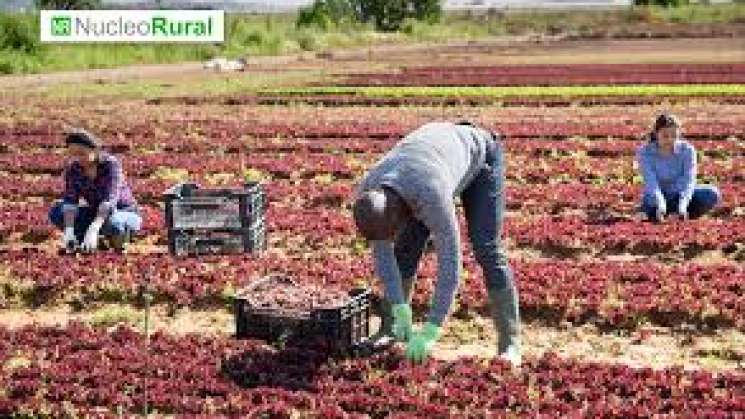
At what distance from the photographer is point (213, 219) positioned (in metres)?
12.4

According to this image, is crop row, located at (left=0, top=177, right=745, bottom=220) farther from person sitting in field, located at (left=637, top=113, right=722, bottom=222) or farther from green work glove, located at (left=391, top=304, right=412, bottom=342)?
green work glove, located at (left=391, top=304, right=412, bottom=342)

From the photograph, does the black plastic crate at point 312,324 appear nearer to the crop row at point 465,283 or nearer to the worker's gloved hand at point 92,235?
the crop row at point 465,283

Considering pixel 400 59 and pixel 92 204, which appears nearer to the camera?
pixel 92 204

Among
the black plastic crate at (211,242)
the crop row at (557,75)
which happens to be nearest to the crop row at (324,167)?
the black plastic crate at (211,242)

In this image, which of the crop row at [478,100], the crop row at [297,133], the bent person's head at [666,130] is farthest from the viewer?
the crop row at [478,100]

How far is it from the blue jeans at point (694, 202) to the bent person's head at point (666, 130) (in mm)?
735

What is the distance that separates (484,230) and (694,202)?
714 cm

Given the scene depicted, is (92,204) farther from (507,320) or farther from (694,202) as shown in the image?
(694,202)

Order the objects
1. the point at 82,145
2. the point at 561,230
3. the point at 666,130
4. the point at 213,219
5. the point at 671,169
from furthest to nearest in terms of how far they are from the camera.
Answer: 1. the point at 671,169
2. the point at 561,230
3. the point at 666,130
4. the point at 213,219
5. the point at 82,145

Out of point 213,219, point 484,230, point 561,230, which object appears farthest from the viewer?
point 561,230

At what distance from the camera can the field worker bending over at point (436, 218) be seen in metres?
7.54

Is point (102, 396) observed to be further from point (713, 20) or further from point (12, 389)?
point (713, 20)

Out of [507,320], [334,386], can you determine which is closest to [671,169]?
[507,320]

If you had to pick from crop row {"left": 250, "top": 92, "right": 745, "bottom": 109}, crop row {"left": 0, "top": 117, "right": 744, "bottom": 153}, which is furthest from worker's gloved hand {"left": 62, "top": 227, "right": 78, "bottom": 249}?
crop row {"left": 250, "top": 92, "right": 745, "bottom": 109}
